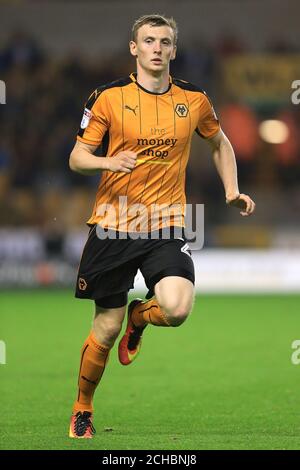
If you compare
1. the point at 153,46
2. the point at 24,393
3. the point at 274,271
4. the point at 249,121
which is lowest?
the point at 24,393

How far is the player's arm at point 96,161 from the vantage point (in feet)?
18.4

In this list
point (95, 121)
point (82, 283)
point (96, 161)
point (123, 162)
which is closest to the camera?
point (123, 162)

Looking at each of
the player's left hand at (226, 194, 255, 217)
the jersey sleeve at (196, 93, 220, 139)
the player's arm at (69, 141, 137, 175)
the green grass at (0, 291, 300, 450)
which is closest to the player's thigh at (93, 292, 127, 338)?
the green grass at (0, 291, 300, 450)

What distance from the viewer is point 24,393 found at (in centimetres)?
779

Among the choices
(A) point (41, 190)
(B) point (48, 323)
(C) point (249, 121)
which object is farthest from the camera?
(C) point (249, 121)

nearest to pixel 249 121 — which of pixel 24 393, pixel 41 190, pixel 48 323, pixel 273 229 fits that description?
pixel 273 229

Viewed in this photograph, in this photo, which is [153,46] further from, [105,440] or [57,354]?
[57,354]

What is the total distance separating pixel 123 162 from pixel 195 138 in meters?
14.3

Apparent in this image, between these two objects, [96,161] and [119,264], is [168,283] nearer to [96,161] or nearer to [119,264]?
[119,264]

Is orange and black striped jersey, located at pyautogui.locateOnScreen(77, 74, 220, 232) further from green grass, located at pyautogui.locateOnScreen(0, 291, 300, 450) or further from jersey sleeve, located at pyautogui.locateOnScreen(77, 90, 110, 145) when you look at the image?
green grass, located at pyautogui.locateOnScreen(0, 291, 300, 450)

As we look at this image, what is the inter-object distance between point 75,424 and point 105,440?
0.86ft

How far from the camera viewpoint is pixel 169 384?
830 centimetres

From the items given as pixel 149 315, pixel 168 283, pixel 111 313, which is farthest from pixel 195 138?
pixel 168 283

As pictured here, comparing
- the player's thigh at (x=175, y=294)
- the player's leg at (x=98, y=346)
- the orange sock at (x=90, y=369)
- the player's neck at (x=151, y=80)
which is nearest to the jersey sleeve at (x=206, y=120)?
the player's neck at (x=151, y=80)
